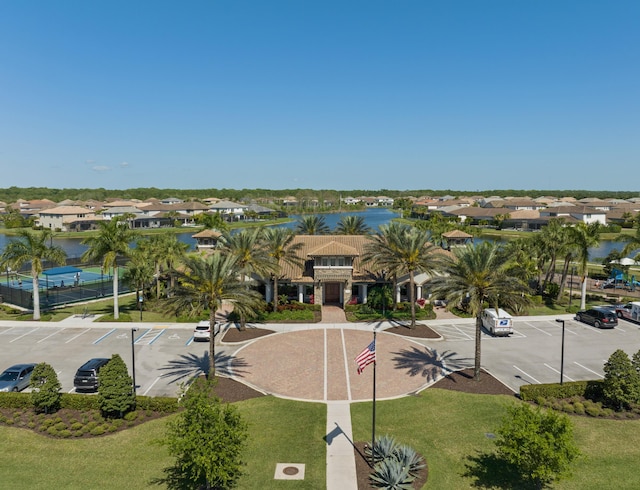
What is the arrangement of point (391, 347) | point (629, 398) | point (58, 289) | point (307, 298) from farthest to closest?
point (58, 289), point (307, 298), point (391, 347), point (629, 398)

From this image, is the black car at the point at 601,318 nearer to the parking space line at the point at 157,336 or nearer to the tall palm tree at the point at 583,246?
the tall palm tree at the point at 583,246

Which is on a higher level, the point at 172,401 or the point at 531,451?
the point at 531,451

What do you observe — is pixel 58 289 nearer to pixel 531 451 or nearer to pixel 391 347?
pixel 391 347

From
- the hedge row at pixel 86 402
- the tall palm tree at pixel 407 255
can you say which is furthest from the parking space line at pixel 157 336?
the tall palm tree at pixel 407 255

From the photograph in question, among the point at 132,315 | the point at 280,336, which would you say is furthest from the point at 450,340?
the point at 132,315

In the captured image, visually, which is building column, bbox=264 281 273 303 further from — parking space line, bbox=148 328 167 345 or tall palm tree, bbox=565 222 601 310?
tall palm tree, bbox=565 222 601 310

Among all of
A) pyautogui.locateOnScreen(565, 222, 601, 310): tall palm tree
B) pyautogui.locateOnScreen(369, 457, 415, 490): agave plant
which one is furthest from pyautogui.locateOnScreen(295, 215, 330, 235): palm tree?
pyautogui.locateOnScreen(369, 457, 415, 490): agave plant
